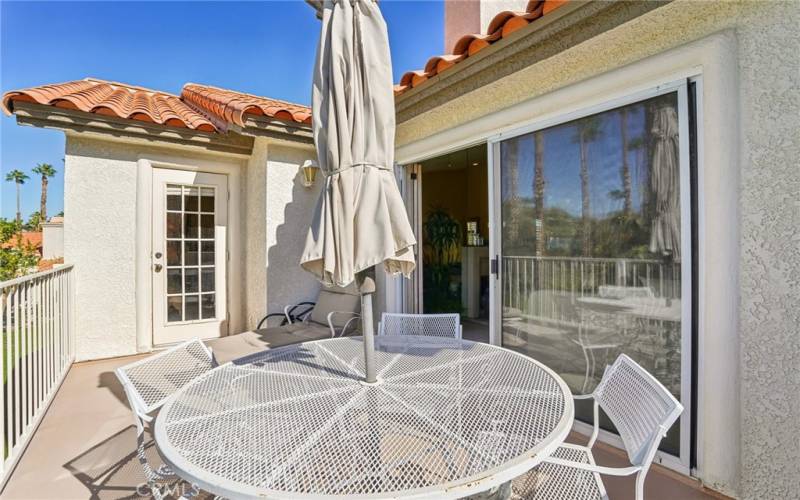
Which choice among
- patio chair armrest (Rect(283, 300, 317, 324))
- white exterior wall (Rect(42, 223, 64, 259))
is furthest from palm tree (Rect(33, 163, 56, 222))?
patio chair armrest (Rect(283, 300, 317, 324))

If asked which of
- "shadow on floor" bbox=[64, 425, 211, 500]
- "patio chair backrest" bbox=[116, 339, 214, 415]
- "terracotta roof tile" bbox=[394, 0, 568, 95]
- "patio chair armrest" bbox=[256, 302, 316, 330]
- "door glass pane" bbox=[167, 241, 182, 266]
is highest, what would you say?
"terracotta roof tile" bbox=[394, 0, 568, 95]

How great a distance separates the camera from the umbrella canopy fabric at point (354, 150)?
2.11 m

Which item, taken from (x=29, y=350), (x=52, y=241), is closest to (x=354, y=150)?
(x=29, y=350)

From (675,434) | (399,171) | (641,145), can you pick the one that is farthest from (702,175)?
(399,171)

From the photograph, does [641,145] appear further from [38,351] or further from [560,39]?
[38,351]

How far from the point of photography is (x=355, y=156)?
86.2 inches

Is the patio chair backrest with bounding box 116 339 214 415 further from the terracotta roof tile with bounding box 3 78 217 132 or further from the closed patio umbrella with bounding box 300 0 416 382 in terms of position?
the terracotta roof tile with bounding box 3 78 217 132

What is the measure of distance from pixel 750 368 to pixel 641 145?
1737 millimetres

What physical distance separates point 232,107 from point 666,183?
18.7 feet

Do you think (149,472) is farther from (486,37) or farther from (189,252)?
(189,252)

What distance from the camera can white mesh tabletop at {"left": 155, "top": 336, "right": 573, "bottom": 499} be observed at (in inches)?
53.6

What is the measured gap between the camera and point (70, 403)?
14.2ft

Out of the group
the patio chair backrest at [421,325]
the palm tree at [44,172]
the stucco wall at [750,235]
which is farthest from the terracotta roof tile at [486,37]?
the palm tree at [44,172]

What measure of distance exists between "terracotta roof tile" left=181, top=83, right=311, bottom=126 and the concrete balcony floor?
4.08 meters
